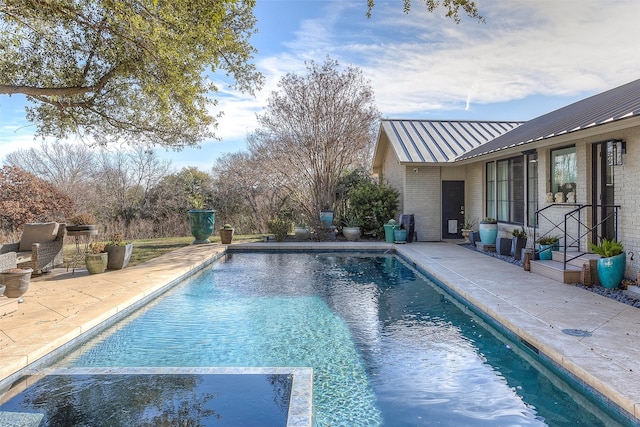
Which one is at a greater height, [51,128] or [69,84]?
[69,84]

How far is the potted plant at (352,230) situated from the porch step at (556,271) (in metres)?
6.77

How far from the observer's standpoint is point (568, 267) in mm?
7160

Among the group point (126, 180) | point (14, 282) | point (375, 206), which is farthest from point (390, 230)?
point (126, 180)

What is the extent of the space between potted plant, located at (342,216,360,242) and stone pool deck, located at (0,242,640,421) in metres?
4.86

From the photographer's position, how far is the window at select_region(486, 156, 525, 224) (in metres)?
10.5

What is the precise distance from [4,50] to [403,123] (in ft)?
41.1

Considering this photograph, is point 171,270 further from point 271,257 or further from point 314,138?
point 314,138

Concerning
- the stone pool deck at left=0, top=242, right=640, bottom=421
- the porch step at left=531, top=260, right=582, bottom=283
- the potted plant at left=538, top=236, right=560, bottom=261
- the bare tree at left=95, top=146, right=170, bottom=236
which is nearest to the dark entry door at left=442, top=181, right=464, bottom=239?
the stone pool deck at left=0, top=242, right=640, bottom=421

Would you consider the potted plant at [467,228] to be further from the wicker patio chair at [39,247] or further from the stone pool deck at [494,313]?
the wicker patio chair at [39,247]

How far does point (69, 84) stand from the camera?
8.48 metres

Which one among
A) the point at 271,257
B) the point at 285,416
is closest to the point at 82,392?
the point at 285,416

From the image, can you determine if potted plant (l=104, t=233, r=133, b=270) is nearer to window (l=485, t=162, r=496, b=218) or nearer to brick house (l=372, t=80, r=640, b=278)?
brick house (l=372, t=80, r=640, b=278)

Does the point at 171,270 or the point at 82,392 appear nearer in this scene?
the point at 82,392

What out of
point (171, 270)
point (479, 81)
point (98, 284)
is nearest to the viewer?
point (98, 284)
